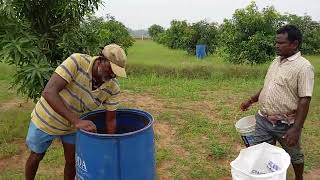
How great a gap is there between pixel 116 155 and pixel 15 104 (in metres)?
4.92

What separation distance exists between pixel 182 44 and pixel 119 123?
63.9 ft

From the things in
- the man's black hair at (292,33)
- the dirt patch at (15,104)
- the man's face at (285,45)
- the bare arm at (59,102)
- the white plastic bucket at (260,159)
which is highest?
the man's black hair at (292,33)

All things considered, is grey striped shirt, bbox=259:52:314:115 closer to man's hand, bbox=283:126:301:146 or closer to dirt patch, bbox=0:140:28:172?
man's hand, bbox=283:126:301:146

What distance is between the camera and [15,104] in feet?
21.9

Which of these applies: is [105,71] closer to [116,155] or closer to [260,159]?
[116,155]

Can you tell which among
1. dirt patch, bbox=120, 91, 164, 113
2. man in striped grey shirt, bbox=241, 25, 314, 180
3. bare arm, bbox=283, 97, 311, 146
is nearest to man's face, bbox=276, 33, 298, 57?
man in striped grey shirt, bbox=241, 25, 314, 180

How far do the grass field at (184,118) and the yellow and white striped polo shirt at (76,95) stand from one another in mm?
1186

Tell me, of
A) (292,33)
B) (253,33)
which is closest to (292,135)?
(292,33)

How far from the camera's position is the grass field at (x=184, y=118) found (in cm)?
418

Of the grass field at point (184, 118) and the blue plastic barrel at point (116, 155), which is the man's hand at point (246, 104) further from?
the blue plastic barrel at point (116, 155)

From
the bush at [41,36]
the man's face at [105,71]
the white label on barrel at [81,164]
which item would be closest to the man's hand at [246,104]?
the man's face at [105,71]

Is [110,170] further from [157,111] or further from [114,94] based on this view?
[157,111]

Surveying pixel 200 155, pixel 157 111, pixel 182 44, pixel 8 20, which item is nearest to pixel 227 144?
pixel 200 155

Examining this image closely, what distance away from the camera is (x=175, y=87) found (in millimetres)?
7887
